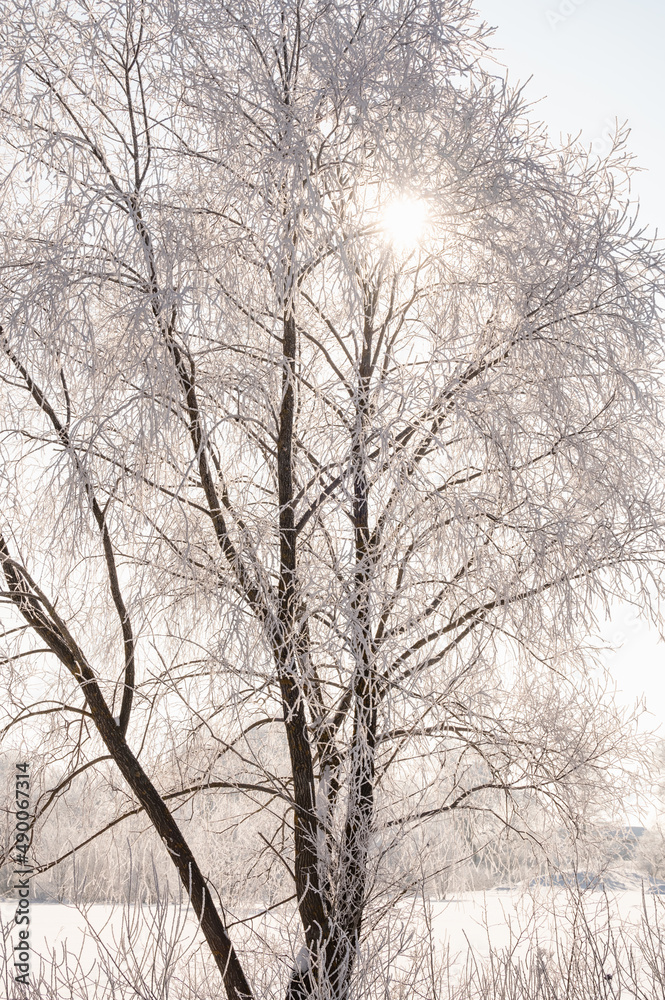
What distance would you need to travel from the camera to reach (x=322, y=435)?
12.7 ft

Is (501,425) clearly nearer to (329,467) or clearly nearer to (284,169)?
(329,467)

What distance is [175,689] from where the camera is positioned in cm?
370

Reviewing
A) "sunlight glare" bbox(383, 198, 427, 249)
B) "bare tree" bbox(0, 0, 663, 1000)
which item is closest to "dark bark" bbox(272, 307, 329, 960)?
"bare tree" bbox(0, 0, 663, 1000)

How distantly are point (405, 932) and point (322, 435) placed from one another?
242 centimetres

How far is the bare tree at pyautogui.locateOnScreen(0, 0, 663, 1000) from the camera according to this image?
3.33 metres

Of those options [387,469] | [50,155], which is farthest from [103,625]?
[50,155]

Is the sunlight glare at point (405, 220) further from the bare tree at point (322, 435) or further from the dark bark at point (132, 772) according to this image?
the dark bark at point (132, 772)

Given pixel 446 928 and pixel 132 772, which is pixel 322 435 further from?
pixel 446 928

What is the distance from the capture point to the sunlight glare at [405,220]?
370 cm

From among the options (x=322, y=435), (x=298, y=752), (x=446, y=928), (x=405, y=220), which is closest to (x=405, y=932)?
(x=298, y=752)

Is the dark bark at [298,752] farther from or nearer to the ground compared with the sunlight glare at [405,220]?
nearer to the ground

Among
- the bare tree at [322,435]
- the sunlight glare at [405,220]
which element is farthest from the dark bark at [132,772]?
the sunlight glare at [405,220]

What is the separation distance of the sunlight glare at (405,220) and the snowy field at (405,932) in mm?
3040

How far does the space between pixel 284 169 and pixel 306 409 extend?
1313mm
